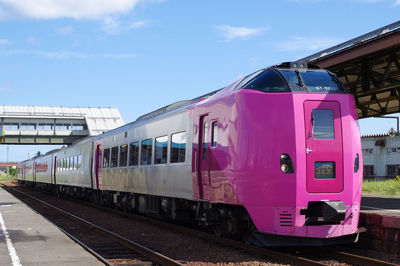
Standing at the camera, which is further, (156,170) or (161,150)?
(156,170)

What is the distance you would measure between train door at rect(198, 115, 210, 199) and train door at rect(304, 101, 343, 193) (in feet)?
7.57

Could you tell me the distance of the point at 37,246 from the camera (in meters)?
10.9

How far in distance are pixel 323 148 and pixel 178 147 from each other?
13.9 ft

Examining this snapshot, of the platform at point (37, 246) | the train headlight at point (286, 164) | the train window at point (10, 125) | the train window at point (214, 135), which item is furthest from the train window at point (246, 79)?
the train window at point (10, 125)

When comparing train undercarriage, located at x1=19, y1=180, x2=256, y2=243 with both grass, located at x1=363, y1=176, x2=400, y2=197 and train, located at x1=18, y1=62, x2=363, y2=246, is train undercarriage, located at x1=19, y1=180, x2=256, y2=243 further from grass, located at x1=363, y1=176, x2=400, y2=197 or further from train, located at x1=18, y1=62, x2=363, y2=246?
grass, located at x1=363, y1=176, x2=400, y2=197

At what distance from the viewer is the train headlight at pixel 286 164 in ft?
30.1

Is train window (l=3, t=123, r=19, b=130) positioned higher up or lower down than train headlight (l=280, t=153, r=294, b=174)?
higher up

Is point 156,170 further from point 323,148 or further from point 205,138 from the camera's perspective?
point 323,148

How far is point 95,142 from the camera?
76.1 feet

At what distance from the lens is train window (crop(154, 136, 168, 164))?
1376cm

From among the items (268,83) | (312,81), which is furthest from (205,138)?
(312,81)

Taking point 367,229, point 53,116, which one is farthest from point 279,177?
point 53,116

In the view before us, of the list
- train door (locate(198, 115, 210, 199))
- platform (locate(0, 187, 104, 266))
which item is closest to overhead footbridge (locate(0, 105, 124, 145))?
platform (locate(0, 187, 104, 266))

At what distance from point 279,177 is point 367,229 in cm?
245
